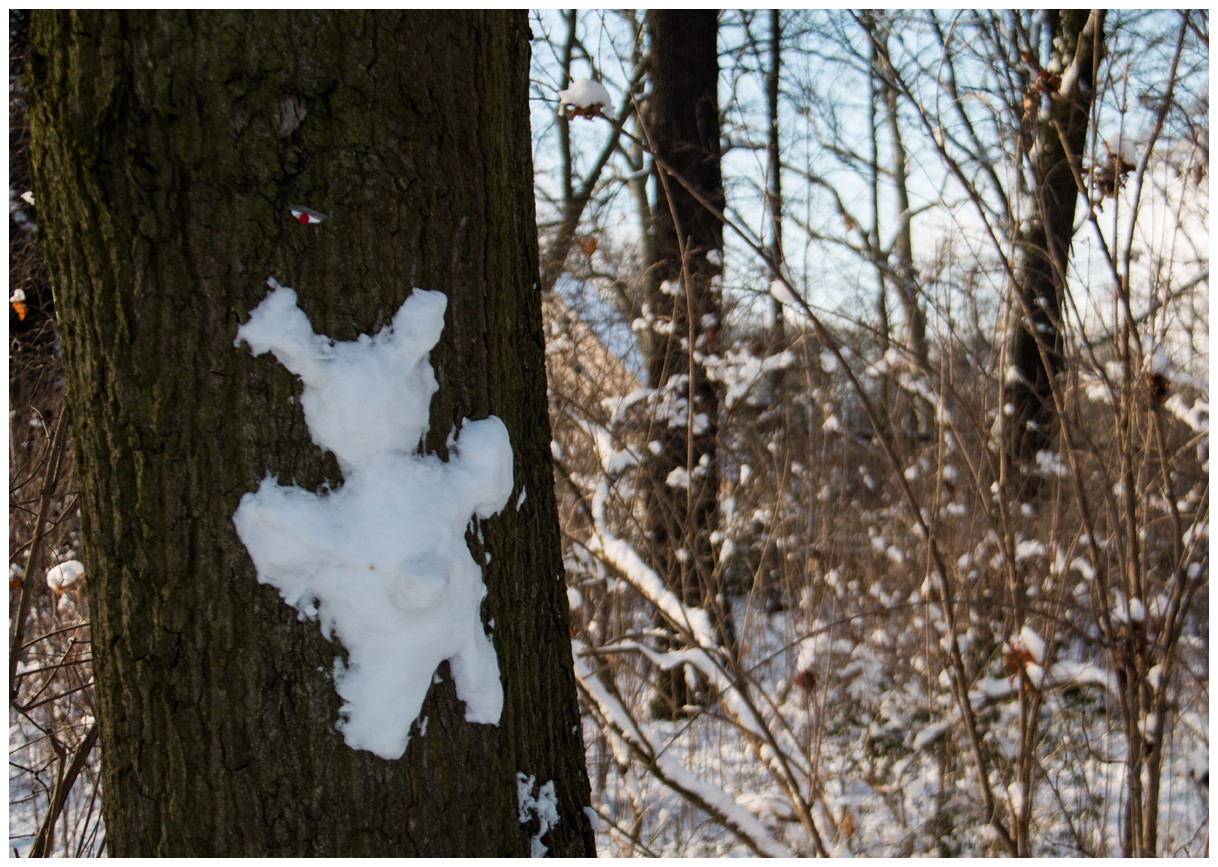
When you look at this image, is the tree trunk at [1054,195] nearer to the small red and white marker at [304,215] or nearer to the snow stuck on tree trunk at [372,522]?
the snow stuck on tree trunk at [372,522]

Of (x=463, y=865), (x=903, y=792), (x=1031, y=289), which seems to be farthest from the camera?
(x=903, y=792)

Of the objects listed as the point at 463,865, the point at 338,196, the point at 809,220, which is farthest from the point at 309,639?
the point at 809,220

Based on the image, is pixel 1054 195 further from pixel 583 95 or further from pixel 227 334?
pixel 227 334

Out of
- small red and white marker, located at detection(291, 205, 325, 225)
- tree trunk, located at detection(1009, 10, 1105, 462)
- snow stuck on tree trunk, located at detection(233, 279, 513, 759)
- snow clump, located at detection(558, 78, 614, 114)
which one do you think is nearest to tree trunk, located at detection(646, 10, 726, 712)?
tree trunk, located at detection(1009, 10, 1105, 462)

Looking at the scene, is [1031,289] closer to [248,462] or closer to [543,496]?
[543,496]

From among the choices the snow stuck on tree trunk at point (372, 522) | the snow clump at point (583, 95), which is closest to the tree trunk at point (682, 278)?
the snow clump at point (583, 95)

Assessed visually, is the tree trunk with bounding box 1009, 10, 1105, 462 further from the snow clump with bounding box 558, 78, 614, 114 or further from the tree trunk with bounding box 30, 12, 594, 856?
the tree trunk with bounding box 30, 12, 594, 856

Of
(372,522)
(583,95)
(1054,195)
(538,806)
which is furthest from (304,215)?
(1054,195)
